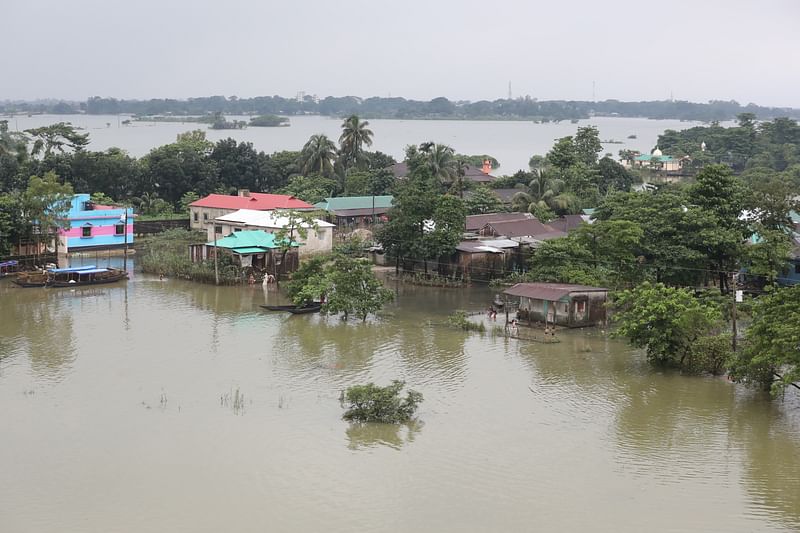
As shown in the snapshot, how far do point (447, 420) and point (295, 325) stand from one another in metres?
7.89

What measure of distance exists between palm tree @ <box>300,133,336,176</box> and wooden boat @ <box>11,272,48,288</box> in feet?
63.4

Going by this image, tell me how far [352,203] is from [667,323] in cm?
2185

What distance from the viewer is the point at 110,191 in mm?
41250

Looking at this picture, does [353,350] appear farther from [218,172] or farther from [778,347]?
[218,172]

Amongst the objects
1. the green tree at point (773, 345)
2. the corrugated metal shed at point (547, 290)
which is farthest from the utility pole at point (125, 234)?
the green tree at point (773, 345)

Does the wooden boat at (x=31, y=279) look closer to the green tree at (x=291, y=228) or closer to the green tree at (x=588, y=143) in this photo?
the green tree at (x=291, y=228)

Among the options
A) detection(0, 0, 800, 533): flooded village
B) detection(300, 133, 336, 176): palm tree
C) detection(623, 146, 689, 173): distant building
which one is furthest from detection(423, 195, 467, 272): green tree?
detection(623, 146, 689, 173): distant building

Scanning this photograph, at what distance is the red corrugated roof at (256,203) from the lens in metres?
35.2

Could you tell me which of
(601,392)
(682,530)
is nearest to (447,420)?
(601,392)

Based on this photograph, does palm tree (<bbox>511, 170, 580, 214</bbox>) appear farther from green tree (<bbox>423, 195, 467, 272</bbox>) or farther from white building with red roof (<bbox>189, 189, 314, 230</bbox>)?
white building with red roof (<bbox>189, 189, 314, 230</bbox>)

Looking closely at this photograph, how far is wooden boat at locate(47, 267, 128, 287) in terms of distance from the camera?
1075 inches

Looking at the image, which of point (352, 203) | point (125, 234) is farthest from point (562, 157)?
point (125, 234)

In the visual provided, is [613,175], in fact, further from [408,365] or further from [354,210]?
[408,365]

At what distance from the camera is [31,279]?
27.5 meters
